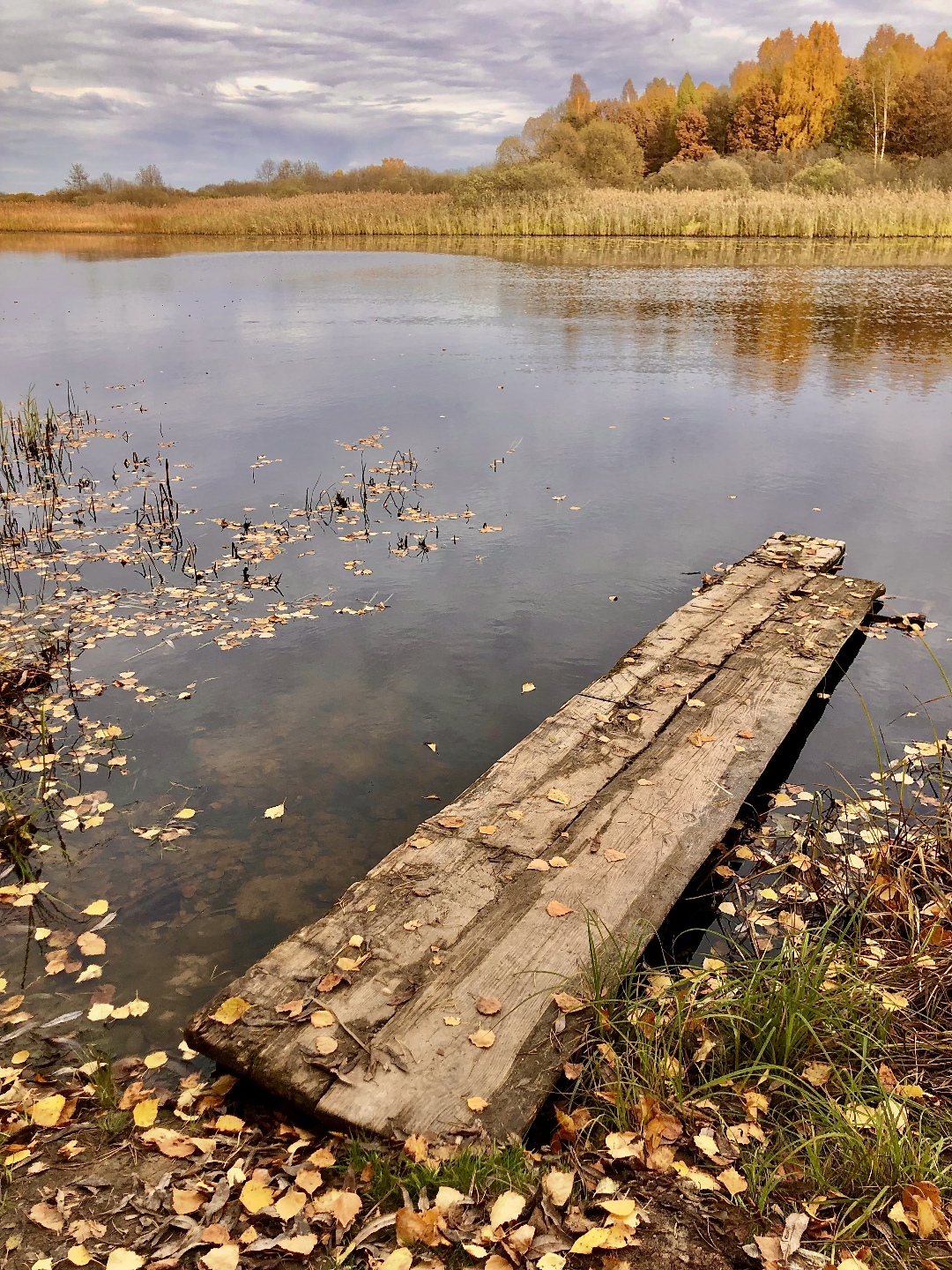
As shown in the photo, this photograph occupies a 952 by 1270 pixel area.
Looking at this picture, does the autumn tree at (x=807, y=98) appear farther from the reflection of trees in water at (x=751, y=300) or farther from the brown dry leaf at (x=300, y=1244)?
the brown dry leaf at (x=300, y=1244)

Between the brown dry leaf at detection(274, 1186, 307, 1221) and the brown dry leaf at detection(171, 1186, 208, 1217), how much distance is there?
0.72ft

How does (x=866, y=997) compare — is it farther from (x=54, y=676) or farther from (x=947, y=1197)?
(x=54, y=676)

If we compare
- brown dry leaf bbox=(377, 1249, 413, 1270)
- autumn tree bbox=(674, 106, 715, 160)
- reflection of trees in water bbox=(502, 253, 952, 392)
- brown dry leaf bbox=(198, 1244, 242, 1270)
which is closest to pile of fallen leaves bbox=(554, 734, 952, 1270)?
brown dry leaf bbox=(377, 1249, 413, 1270)

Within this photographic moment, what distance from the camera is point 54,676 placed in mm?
5094

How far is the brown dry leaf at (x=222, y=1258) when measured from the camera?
2006 mm

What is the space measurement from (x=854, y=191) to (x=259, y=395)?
31.8 metres

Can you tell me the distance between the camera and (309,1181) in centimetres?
219

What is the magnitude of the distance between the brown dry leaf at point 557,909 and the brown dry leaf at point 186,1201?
1312 mm

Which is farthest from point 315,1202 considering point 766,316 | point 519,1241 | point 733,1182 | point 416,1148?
point 766,316

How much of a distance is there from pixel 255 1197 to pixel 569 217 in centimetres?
3481

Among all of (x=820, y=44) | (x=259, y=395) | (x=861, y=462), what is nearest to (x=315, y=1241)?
(x=861, y=462)

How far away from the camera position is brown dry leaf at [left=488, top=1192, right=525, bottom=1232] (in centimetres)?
201

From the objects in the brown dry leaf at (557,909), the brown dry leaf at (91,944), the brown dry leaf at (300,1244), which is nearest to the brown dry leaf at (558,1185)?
the brown dry leaf at (300,1244)

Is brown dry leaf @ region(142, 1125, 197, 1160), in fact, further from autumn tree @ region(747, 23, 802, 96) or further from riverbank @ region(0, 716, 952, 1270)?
autumn tree @ region(747, 23, 802, 96)
